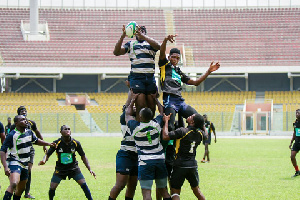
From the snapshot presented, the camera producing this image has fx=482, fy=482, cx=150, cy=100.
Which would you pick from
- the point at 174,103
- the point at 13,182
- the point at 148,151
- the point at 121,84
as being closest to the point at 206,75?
the point at 174,103

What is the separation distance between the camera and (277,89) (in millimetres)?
54281

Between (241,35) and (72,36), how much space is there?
794 inches

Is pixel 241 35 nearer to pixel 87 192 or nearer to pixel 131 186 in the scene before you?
pixel 87 192

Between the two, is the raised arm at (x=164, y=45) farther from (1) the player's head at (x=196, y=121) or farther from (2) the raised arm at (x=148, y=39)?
(1) the player's head at (x=196, y=121)

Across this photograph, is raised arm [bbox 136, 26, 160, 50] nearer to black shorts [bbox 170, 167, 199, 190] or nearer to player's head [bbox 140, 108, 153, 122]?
player's head [bbox 140, 108, 153, 122]

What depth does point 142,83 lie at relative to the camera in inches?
366

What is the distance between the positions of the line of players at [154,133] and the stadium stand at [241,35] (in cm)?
4455

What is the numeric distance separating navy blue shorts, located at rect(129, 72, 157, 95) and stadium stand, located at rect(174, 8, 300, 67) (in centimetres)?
4477

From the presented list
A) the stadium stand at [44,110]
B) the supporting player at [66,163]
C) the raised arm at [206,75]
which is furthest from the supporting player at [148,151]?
the stadium stand at [44,110]

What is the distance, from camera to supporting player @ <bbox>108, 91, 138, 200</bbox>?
348 inches

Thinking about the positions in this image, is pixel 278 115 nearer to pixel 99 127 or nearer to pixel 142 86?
pixel 99 127

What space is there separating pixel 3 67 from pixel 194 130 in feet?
149

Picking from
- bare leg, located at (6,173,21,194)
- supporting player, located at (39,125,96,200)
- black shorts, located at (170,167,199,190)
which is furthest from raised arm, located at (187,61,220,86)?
bare leg, located at (6,173,21,194)

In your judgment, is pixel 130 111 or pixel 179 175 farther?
pixel 130 111
